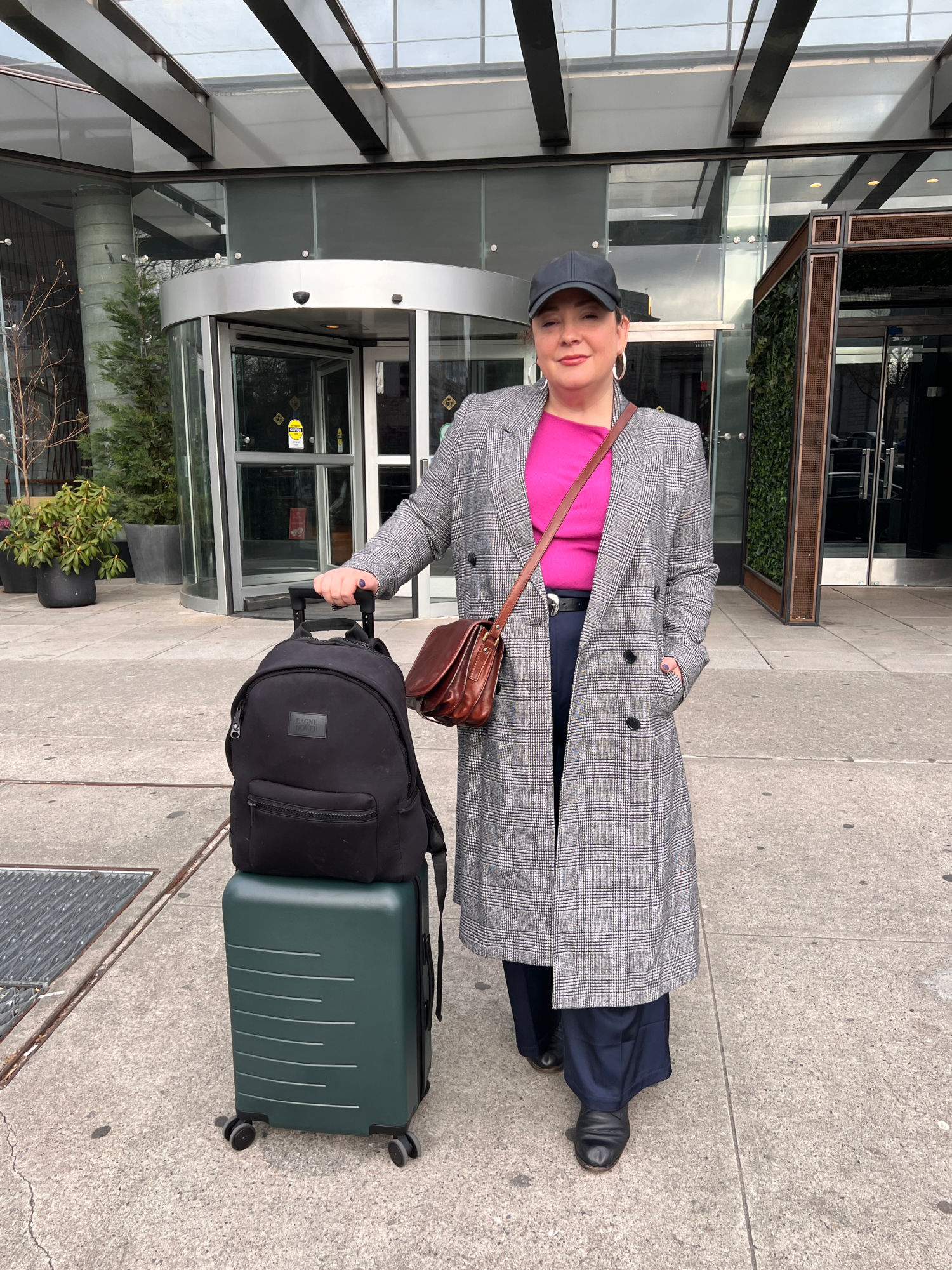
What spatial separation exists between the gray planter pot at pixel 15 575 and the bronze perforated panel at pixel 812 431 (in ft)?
24.4

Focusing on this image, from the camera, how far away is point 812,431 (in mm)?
7422

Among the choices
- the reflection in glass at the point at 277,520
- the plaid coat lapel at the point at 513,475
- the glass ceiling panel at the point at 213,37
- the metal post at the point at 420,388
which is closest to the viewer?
the plaid coat lapel at the point at 513,475

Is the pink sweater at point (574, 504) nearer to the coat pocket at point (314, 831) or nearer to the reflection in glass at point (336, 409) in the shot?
the coat pocket at point (314, 831)

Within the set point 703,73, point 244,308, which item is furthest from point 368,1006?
point 703,73

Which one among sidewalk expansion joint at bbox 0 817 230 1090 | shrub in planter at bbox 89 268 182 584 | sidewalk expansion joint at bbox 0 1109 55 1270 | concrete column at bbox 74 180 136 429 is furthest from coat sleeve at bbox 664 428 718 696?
concrete column at bbox 74 180 136 429

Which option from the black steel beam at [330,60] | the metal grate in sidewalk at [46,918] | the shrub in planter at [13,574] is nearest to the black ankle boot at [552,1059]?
the metal grate in sidewalk at [46,918]

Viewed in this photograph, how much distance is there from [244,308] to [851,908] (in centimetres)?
673

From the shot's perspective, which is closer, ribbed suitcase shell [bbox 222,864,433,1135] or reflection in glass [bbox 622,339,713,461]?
ribbed suitcase shell [bbox 222,864,433,1135]

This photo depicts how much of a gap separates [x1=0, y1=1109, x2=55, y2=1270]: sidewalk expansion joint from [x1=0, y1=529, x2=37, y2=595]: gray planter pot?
28.2ft

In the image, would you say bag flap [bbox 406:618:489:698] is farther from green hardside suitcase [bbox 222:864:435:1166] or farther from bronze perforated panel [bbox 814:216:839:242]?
bronze perforated panel [bbox 814:216:839:242]

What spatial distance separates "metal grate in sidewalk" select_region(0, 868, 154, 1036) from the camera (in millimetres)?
2625

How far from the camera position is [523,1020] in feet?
7.43

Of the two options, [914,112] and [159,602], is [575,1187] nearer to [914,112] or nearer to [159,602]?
[159,602]

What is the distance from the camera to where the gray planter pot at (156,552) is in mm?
10594
